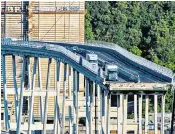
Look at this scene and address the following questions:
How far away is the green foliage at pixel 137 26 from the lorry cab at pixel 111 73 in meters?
72.3

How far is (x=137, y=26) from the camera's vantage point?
173 m

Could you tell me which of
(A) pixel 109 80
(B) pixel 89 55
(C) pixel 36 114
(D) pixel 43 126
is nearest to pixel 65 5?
(C) pixel 36 114

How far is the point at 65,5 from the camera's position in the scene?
136m

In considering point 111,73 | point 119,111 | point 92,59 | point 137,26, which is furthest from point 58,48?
point 137,26

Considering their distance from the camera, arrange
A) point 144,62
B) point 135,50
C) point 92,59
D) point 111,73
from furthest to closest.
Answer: point 135,50, point 144,62, point 92,59, point 111,73

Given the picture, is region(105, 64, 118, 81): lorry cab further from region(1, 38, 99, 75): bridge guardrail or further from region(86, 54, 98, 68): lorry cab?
region(86, 54, 98, 68): lorry cab

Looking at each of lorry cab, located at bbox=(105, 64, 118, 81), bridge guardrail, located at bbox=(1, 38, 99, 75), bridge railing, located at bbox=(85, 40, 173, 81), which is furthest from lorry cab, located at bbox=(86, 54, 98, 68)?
lorry cab, located at bbox=(105, 64, 118, 81)

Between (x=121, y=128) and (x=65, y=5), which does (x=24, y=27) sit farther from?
(x=121, y=128)

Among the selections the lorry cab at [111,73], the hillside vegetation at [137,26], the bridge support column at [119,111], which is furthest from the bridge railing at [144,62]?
the hillside vegetation at [137,26]

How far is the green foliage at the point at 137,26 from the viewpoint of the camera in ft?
542

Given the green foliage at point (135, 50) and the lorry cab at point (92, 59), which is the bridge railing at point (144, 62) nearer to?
the lorry cab at point (92, 59)

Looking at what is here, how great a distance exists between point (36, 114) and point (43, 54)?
2714cm

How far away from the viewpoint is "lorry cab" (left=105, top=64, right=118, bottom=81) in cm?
8594

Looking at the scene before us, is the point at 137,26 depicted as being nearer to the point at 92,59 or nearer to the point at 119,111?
the point at 92,59
